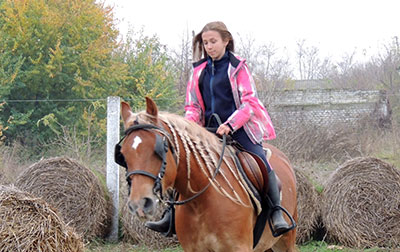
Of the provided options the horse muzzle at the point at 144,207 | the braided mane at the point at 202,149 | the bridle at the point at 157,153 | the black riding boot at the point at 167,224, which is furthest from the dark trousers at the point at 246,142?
the horse muzzle at the point at 144,207

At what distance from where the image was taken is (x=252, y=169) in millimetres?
3992

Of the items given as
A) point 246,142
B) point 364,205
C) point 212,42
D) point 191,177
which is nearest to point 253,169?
point 246,142

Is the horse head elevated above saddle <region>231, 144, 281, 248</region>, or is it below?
above

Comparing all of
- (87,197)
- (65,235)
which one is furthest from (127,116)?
(87,197)

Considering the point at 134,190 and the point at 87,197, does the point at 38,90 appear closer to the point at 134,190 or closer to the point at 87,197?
the point at 87,197

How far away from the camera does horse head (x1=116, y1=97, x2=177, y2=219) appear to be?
2869 mm

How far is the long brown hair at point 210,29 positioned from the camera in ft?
13.2

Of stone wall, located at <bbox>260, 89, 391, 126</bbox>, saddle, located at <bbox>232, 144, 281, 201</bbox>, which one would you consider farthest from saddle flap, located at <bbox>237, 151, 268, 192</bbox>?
stone wall, located at <bbox>260, 89, 391, 126</bbox>

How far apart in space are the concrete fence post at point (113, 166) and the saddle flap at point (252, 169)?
436cm

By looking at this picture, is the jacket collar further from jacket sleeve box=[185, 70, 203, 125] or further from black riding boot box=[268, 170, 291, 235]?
black riding boot box=[268, 170, 291, 235]

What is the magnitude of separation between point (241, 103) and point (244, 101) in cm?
9

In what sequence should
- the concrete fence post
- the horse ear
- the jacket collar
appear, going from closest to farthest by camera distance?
1. the horse ear
2. the jacket collar
3. the concrete fence post

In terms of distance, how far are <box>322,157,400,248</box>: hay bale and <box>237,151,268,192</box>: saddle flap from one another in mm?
4102

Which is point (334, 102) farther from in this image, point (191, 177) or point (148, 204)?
point (148, 204)
